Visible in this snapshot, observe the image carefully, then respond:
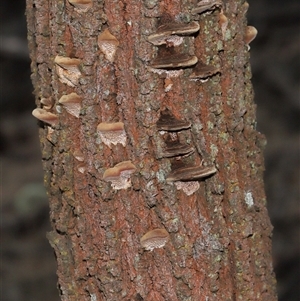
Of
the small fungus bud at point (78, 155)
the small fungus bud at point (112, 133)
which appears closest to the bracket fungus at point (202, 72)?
the small fungus bud at point (112, 133)

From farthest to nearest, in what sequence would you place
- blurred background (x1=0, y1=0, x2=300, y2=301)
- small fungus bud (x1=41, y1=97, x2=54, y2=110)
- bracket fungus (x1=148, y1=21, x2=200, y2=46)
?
blurred background (x1=0, y1=0, x2=300, y2=301) < small fungus bud (x1=41, y1=97, x2=54, y2=110) < bracket fungus (x1=148, y1=21, x2=200, y2=46)

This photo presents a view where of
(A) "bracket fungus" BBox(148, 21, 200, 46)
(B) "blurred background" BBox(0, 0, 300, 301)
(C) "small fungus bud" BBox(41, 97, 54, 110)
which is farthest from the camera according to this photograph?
(B) "blurred background" BBox(0, 0, 300, 301)

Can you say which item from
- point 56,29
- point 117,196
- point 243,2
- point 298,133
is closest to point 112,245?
point 117,196

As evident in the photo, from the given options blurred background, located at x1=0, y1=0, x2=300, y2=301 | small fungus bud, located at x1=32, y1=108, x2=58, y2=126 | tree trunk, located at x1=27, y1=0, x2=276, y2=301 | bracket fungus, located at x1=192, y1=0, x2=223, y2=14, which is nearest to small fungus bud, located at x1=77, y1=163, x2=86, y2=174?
tree trunk, located at x1=27, y1=0, x2=276, y2=301

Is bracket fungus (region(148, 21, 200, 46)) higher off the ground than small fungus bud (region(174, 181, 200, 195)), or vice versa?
bracket fungus (region(148, 21, 200, 46))

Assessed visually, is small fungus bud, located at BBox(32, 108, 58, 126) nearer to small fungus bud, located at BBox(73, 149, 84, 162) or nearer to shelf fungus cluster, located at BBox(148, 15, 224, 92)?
small fungus bud, located at BBox(73, 149, 84, 162)

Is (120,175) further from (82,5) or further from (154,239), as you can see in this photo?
(82,5)

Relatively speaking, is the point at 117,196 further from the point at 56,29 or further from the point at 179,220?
the point at 56,29
